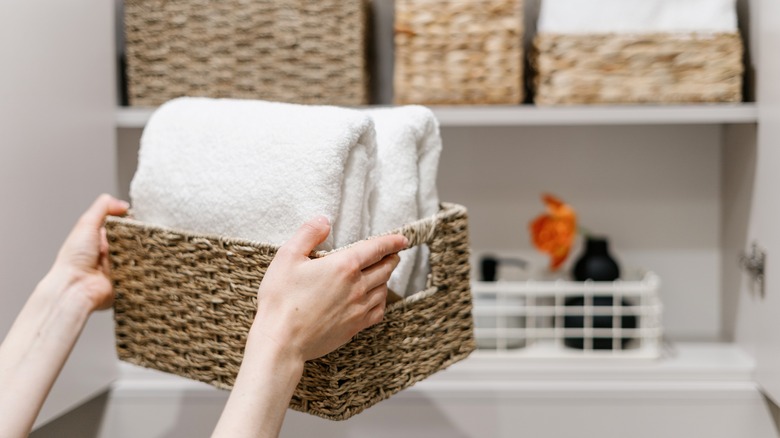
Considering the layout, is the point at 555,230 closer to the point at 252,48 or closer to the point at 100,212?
the point at 252,48

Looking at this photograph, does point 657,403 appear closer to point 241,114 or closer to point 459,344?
point 459,344

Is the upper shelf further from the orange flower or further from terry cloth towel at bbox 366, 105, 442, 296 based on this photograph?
terry cloth towel at bbox 366, 105, 442, 296

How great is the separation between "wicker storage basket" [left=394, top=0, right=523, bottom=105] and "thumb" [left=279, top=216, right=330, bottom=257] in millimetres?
539

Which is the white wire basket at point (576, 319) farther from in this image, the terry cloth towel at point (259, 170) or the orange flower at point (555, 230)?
the terry cloth towel at point (259, 170)

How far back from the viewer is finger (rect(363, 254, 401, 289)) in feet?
2.55

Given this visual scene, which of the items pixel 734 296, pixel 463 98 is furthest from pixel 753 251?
pixel 463 98

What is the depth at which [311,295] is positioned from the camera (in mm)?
750

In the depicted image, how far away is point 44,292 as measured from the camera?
943mm

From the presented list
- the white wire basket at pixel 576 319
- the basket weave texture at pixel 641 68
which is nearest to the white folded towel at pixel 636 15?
the basket weave texture at pixel 641 68

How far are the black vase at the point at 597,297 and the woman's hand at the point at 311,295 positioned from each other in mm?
645

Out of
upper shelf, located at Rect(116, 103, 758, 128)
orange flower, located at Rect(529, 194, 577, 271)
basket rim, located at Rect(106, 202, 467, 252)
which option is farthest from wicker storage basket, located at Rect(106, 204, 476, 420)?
orange flower, located at Rect(529, 194, 577, 271)

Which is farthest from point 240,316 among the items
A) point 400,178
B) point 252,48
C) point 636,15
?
point 636,15

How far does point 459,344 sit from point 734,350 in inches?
25.7

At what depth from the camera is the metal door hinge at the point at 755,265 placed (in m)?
1.19
